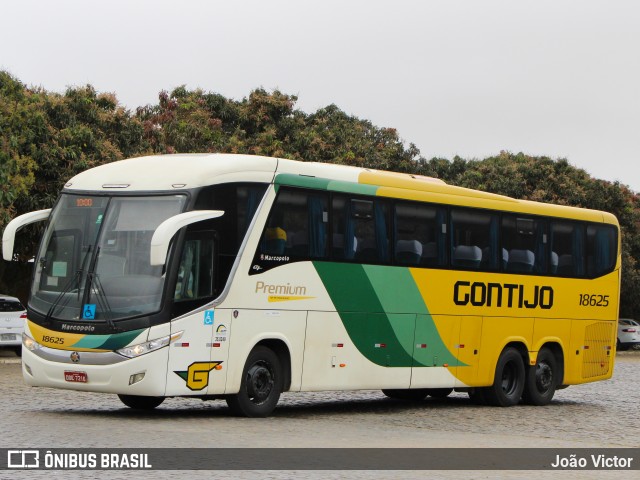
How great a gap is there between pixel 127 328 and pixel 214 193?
7.27ft

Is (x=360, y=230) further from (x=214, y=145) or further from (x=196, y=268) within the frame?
(x=214, y=145)

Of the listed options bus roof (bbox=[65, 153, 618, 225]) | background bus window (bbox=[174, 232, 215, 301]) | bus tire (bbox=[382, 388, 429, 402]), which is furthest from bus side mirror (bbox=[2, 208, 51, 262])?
bus tire (bbox=[382, 388, 429, 402])

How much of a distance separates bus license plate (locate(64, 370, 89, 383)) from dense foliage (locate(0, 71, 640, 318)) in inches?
586

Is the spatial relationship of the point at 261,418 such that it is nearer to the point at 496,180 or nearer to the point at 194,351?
the point at 194,351

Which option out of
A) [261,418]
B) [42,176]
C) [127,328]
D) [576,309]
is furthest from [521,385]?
[42,176]

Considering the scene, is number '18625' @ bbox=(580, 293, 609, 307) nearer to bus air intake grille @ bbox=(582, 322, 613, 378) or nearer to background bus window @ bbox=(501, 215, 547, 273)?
bus air intake grille @ bbox=(582, 322, 613, 378)

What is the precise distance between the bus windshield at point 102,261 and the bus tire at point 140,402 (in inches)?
84.8

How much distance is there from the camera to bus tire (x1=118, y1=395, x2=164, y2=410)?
731 inches

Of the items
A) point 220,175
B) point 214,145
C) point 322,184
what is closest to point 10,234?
point 220,175

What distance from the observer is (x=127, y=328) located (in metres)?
16.5

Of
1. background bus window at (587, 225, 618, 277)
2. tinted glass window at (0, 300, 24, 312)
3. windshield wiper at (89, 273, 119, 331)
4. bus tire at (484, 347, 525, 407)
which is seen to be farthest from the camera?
tinted glass window at (0, 300, 24, 312)

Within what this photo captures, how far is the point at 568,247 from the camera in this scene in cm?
2464

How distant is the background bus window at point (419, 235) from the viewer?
814 inches

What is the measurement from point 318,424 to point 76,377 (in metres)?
3.34
